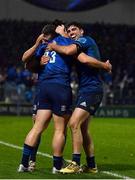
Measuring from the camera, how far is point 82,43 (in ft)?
35.9

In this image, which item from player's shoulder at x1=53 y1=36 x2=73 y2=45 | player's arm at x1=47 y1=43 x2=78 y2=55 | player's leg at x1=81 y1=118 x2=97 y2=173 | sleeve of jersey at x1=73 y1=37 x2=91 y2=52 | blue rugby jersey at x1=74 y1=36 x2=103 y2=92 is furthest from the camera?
player's leg at x1=81 y1=118 x2=97 y2=173

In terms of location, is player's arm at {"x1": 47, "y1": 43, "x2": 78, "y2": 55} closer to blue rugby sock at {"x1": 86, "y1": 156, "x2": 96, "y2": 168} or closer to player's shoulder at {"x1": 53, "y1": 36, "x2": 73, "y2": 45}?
player's shoulder at {"x1": 53, "y1": 36, "x2": 73, "y2": 45}

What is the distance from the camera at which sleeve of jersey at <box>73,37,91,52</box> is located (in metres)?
10.9

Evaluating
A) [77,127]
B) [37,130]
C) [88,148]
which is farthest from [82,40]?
[88,148]

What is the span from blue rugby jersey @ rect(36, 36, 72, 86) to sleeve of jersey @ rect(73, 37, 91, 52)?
15cm

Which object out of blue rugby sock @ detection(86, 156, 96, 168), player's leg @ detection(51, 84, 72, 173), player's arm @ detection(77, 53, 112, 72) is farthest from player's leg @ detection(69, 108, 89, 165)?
player's arm @ detection(77, 53, 112, 72)

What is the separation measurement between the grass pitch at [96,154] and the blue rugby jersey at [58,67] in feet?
4.76

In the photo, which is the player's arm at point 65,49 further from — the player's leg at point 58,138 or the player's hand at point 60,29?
the player's leg at point 58,138

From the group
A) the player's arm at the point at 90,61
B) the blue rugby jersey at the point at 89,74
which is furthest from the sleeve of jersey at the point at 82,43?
the player's arm at the point at 90,61

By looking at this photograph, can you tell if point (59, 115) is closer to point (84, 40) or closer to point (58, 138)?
point (58, 138)

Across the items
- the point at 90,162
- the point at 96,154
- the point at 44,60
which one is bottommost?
the point at 96,154

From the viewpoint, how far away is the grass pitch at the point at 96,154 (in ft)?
35.5

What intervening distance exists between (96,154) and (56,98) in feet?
13.2

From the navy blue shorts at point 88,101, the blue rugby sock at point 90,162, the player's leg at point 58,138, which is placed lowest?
the blue rugby sock at point 90,162
